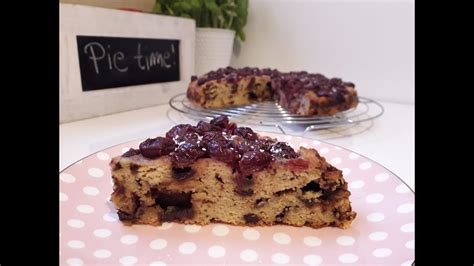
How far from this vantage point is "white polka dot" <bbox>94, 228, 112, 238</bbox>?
2.47 feet

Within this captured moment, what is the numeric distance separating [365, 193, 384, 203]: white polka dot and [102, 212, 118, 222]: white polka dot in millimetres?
571

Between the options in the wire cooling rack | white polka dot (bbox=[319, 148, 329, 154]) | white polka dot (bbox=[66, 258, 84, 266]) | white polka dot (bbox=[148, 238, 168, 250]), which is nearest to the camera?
white polka dot (bbox=[66, 258, 84, 266])

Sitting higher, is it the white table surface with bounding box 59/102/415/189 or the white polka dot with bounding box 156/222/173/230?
the white table surface with bounding box 59/102/415/189

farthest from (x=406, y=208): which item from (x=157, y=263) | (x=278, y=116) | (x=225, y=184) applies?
(x=278, y=116)

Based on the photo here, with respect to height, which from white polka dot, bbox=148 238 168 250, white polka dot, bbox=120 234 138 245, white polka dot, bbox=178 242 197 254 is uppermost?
white polka dot, bbox=120 234 138 245

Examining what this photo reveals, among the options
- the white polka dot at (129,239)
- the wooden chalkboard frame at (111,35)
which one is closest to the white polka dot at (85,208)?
the white polka dot at (129,239)

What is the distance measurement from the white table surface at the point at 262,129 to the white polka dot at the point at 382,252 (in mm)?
358

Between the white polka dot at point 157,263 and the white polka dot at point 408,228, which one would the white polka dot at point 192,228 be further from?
the white polka dot at point 408,228

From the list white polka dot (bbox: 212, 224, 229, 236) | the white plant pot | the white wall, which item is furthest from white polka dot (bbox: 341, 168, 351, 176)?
the white plant pot

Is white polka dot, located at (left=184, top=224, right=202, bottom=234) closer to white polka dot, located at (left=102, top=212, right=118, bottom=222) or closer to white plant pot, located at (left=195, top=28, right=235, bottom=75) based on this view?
white polka dot, located at (left=102, top=212, right=118, bottom=222)
